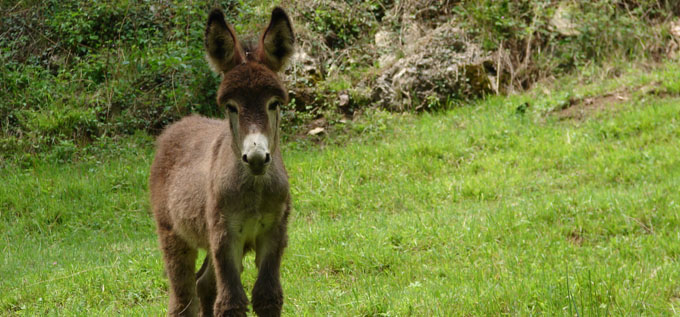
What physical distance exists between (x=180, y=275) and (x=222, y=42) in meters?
2.05

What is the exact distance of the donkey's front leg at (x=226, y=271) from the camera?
424cm

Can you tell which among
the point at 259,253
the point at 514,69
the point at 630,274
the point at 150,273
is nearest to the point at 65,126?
the point at 150,273

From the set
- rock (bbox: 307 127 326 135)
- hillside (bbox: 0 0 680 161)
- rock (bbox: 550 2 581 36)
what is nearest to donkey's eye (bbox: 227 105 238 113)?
hillside (bbox: 0 0 680 161)

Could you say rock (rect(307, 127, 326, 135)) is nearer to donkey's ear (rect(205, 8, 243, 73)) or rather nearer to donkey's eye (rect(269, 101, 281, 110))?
donkey's ear (rect(205, 8, 243, 73))

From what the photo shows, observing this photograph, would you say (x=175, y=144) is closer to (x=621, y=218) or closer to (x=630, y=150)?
(x=621, y=218)

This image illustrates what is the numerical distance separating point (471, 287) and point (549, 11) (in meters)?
9.31

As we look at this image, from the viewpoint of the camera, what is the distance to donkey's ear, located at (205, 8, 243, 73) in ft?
14.0

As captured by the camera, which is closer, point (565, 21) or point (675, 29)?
point (675, 29)

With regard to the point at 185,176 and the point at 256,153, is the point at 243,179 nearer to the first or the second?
the point at 256,153

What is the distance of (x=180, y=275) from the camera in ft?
17.8

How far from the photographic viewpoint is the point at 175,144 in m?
5.83

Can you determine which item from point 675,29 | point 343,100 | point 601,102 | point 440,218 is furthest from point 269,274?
point 675,29

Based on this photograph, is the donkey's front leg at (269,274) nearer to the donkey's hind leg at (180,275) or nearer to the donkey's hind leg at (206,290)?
the donkey's hind leg at (206,290)

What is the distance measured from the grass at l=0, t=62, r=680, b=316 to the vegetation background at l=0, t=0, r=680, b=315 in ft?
0.11
